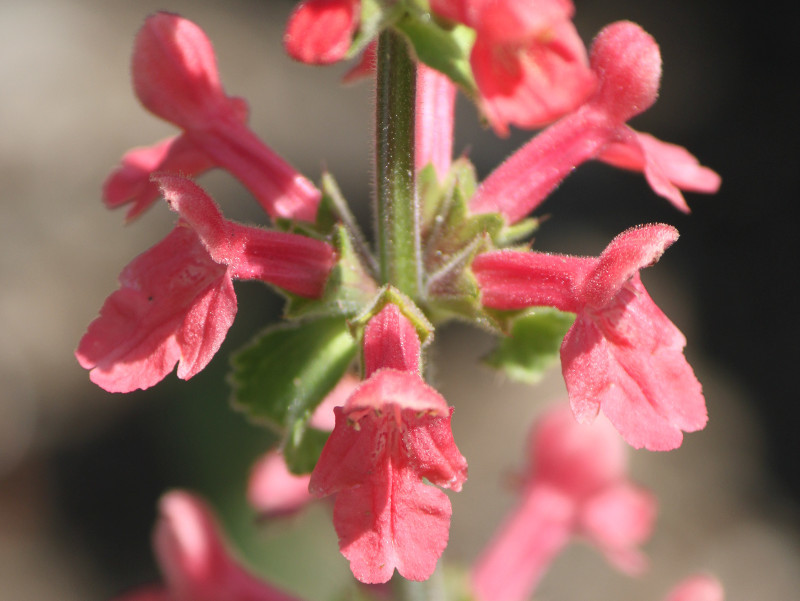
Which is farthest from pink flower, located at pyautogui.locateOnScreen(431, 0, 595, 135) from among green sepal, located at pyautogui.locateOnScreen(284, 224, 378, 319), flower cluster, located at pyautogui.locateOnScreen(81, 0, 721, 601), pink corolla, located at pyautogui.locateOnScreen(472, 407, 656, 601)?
pink corolla, located at pyautogui.locateOnScreen(472, 407, 656, 601)

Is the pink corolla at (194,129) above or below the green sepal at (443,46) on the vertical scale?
below

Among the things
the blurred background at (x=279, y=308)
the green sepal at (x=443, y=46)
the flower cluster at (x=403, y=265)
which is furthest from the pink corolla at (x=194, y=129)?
the blurred background at (x=279, y=308)

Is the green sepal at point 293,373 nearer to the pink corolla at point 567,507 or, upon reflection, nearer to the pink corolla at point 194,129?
the pink corolla at point 194,129

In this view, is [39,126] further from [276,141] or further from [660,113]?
[660,113]

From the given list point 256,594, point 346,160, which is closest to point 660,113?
point 346,160

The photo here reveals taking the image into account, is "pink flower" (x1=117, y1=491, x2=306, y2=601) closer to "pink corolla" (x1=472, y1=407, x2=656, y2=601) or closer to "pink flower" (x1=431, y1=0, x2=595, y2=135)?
"pink corolla" (x1=472, y1=407, x2=656, y2=601)

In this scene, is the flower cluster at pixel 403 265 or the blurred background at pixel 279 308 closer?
the flower cluster at pixel 403 265
